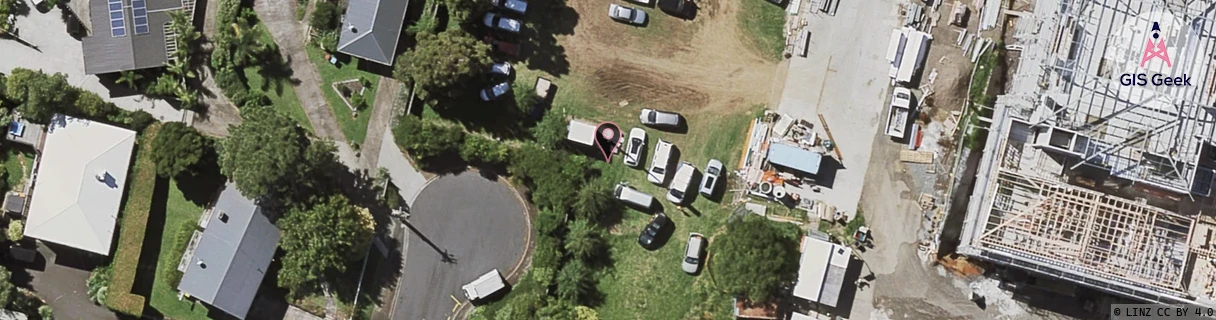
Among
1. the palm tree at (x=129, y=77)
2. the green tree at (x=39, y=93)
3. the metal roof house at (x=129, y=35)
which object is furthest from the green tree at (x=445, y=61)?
the green tree at (x=39, y=93)

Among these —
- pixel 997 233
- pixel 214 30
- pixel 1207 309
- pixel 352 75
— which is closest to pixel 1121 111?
pixel 997 233

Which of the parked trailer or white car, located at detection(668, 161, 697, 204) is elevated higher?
the parked trailer

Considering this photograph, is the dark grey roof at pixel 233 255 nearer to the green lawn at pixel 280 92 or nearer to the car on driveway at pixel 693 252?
the green lawn at pixel 280 92

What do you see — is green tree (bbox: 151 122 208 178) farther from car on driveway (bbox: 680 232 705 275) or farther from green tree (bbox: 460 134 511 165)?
car on driveway (bbox: 680 232 705 275)

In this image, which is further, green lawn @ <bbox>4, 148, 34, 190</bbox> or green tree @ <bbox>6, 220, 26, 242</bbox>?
green lawn @ <bbox>4, 148, 34, 190</bbox>

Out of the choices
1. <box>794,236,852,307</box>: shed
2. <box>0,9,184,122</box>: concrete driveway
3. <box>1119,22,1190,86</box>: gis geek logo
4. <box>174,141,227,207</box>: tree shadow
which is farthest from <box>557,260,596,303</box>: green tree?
<box>1119,22,1190,86</box>: gis geek logo

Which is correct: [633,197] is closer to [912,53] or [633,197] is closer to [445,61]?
[445,61]

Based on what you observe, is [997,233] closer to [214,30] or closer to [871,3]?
[871,3]
